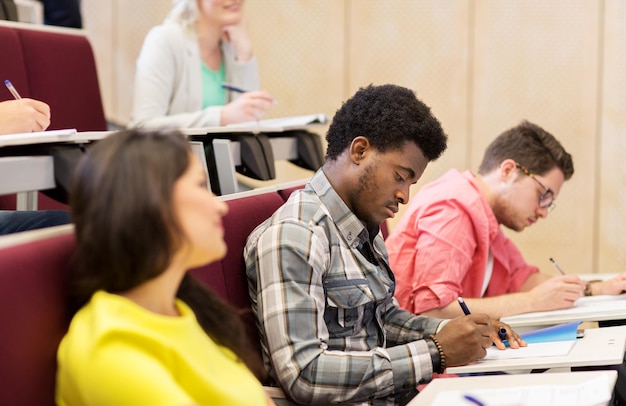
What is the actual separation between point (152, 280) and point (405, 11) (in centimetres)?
354

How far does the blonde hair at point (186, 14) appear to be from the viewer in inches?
122

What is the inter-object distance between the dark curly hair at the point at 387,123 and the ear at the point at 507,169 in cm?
85

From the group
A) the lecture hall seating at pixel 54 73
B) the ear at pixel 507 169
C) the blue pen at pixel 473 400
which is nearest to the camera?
the blue pen at pixel 473 400

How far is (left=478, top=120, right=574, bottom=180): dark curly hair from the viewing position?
2555 mm

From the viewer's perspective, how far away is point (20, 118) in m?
1.71

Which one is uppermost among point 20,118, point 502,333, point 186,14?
point 186,14

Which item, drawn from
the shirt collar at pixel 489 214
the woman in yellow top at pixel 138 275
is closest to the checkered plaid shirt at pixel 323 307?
the woman in yellow top at pixel 138 275

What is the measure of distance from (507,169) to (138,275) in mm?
1718

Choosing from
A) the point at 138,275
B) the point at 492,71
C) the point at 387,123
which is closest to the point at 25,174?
the point at 138,275

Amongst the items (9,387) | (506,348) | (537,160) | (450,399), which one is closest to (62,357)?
(9,387)

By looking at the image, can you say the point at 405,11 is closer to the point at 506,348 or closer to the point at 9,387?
the point at 506,348

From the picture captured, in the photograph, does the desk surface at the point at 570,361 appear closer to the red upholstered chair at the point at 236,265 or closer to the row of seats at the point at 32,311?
the red upholstered chair at the point at 236,265

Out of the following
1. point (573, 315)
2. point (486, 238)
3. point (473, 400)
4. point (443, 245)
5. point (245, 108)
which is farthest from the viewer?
point (245, 108)

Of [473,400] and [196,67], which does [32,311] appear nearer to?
[473,400]
